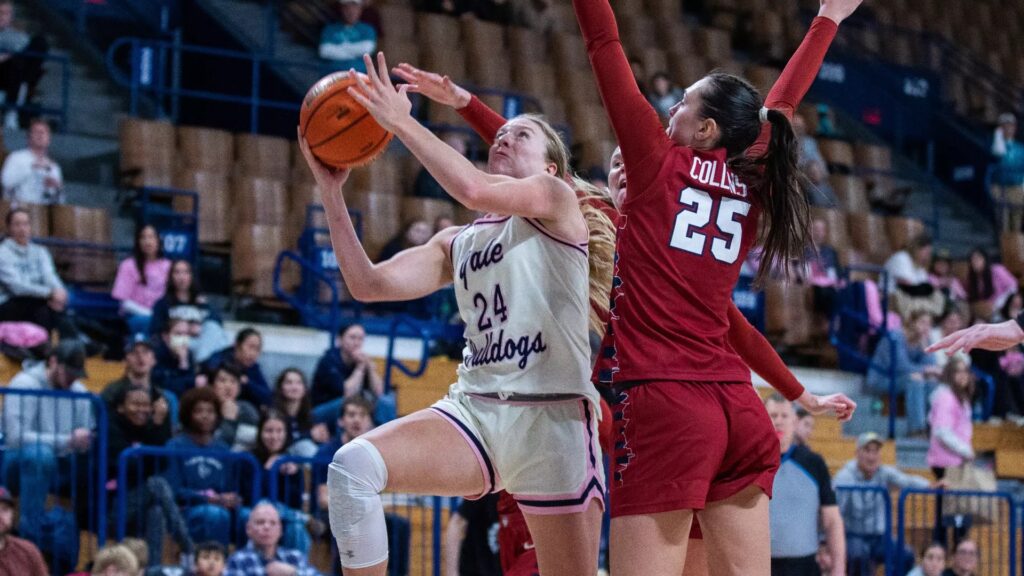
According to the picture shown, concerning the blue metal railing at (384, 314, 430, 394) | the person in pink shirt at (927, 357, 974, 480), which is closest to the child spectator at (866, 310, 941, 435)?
the person in pink shirt at (927, 357, 974, 480)

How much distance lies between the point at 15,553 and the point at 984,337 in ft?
16.0

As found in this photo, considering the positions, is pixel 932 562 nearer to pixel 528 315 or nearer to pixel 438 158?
pixel 528 315

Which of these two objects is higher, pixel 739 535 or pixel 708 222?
pixel 708 222

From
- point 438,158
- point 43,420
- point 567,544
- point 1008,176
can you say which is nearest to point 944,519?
point 43,420

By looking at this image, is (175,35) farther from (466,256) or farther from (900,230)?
(466,256)

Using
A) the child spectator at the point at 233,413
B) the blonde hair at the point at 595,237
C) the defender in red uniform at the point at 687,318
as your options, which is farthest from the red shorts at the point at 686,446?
the child spectator at the point at 233,413

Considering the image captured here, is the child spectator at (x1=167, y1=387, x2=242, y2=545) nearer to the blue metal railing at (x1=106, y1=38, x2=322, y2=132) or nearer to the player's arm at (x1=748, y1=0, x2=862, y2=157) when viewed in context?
the player's arm at (x1=748, y1=0, x2=862, y2=157)

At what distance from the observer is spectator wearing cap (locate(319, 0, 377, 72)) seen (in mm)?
13422

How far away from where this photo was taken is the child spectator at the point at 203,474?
8.08 metres

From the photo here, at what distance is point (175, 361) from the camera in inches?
376

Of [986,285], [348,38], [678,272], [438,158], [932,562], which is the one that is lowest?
[932,562]

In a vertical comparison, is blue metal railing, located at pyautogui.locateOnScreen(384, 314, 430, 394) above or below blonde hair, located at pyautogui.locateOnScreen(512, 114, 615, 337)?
below

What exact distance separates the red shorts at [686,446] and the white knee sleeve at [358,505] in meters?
0.70

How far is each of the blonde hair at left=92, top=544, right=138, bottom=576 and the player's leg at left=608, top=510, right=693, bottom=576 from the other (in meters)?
3.89
